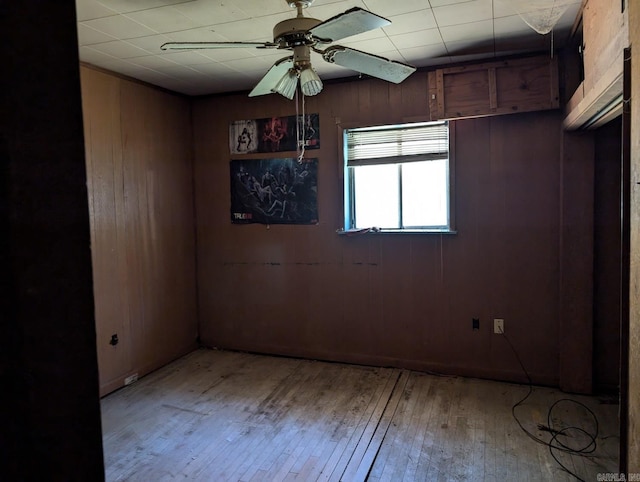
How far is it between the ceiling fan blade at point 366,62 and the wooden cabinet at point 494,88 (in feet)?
3.74

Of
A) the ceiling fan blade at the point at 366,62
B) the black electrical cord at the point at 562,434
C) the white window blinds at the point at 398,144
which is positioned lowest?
the black electrical cord at the point at 562,434

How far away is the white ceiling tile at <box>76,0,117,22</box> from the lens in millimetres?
2277

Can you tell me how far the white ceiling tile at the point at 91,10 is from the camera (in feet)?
7.47

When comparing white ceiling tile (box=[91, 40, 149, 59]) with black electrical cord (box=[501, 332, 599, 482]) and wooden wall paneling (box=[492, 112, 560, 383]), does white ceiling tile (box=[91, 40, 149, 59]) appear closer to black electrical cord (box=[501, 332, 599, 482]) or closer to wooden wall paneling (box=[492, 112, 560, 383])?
wooden wall paneling (box=[492, 112, 560, 383])

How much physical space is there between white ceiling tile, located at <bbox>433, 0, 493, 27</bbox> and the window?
102 centimetres

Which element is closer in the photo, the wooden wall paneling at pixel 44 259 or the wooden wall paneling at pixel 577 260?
the wooden wall paneling at pixel 44 259

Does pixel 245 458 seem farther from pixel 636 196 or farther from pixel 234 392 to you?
pixel 636 196

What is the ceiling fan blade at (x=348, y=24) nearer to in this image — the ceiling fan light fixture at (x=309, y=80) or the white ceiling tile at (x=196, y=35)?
the ceiling fan light fixture at (x=309, y=80)

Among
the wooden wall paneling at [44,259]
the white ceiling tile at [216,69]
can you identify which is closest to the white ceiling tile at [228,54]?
the white ceiling tile at [216,69]

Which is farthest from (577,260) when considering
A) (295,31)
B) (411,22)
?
(295,31)

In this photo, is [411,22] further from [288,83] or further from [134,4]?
[134,4]

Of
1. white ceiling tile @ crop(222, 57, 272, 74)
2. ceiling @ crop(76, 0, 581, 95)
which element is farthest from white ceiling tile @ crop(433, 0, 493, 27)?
white ceiling tile @ crop(222, 57, 272, 74)

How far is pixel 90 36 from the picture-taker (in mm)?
2729

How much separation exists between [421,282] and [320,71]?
6.58 ft
